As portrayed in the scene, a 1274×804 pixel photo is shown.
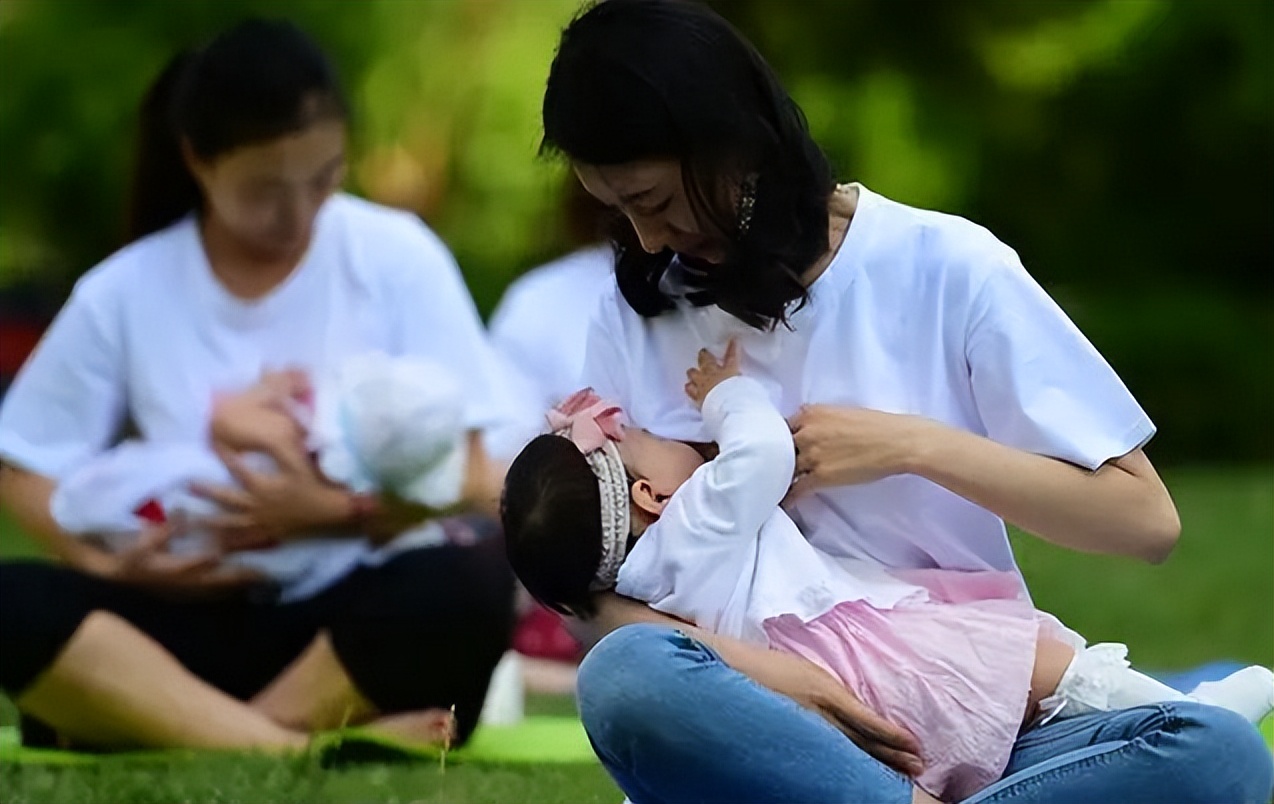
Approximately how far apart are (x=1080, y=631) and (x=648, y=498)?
0.83m

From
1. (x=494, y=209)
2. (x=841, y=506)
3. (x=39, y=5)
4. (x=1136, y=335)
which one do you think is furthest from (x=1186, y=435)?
(x=841, y=506)

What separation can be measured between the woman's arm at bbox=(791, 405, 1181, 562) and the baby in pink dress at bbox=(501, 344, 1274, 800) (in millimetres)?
50

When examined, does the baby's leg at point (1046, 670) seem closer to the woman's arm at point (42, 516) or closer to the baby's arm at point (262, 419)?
the baby's arm at point (262, 419)

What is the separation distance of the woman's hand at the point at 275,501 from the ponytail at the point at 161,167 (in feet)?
1.72

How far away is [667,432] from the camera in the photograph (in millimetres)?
2172

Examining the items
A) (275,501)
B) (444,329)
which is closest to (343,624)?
(275,501)

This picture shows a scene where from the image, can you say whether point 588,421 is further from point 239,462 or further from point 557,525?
point 239,462

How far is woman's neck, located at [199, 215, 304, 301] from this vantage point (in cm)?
346

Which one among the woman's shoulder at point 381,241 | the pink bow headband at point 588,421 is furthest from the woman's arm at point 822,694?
the woman's shoulder at point 381,241

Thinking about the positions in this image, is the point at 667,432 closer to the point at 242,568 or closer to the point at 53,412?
the point at 242,568

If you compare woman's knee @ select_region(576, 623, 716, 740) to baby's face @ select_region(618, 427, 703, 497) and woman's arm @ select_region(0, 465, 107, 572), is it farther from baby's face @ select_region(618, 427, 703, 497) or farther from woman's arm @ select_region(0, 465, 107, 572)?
woman's arm @ select_region(0, 465, 107, 572)

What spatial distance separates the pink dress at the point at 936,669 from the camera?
2.01m

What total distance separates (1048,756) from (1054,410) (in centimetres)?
35

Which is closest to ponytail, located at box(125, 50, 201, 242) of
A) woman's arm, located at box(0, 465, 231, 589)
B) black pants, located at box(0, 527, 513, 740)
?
woman's arm, located at box(0, 465, 231, 589)
